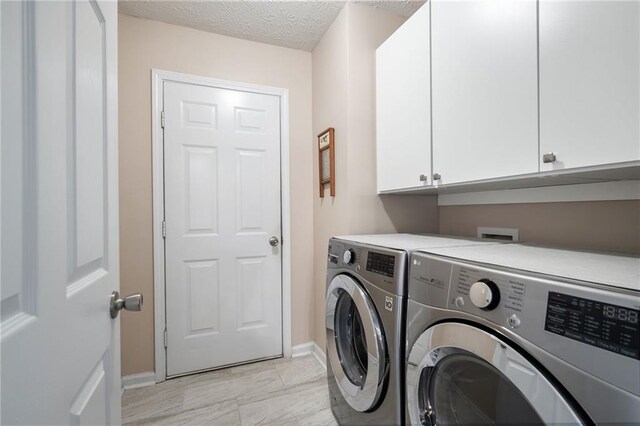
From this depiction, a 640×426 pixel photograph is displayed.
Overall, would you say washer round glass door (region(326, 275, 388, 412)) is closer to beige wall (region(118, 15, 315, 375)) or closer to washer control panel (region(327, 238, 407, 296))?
washer control panel (region(327, 238, 407, 296))

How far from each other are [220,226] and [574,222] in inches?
79.3

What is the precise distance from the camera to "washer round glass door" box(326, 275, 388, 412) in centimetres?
112

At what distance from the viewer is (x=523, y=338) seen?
63 centimetres

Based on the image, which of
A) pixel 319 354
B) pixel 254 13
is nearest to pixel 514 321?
pixel 319 354

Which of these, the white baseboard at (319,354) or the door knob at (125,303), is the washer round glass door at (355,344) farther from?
the door knob at (125,303)

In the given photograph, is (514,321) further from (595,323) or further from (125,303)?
(125,303)

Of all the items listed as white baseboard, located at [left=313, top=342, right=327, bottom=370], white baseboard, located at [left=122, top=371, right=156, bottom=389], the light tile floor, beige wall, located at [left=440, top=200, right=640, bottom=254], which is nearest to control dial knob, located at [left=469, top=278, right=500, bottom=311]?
beige wall, located at [left=440, top=200, right=640, bottom=254]

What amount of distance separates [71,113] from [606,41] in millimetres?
1311

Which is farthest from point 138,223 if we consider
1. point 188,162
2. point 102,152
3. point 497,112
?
point 497,112

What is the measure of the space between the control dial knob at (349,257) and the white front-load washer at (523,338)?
14.6 inches

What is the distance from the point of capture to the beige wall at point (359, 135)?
1840mm

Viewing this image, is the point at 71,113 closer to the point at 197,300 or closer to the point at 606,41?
the point at 606,41

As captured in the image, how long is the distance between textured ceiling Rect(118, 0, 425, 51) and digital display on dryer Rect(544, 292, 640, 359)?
6.43 ft

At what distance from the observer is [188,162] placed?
2055 mm
